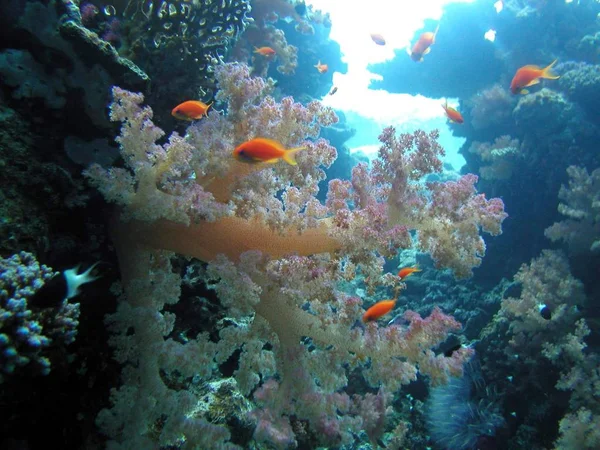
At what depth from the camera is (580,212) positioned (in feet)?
24.2

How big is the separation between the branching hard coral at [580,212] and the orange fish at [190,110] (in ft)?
24.7

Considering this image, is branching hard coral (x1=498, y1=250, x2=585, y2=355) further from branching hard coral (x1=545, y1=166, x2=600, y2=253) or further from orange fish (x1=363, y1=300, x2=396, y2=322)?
orange fish (x1=363, y1=300, x2=396, y2=322)

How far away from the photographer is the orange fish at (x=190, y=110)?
3346 mm

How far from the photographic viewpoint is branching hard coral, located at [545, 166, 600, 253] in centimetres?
714

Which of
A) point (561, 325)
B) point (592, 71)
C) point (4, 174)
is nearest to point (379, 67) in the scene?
point (592, 71)

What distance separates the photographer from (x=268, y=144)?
8.84 ft

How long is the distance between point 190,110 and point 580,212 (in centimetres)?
788

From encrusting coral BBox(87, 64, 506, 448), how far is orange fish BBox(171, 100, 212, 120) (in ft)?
1.09

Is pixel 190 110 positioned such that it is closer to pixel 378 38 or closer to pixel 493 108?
pixel 378 38

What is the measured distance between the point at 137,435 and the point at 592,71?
11715 millimetres

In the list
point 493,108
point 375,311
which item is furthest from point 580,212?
point 375,311

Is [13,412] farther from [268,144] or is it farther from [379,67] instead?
[379,67]

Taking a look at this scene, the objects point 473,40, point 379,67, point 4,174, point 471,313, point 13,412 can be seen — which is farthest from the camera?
point 379,67

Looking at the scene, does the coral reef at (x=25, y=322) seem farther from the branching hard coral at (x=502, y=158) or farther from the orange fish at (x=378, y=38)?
the branching hard coral at (x=502, y=158)
